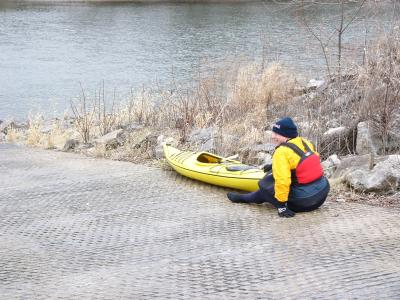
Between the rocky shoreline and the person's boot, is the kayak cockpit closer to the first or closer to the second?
the rocky shoreline

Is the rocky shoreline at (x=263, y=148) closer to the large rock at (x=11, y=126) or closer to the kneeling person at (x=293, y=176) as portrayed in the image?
the kneeling person at (x=293, y=176)

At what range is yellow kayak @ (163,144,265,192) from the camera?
539 centimetres

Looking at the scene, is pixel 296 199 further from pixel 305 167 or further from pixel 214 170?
pixel 214 170

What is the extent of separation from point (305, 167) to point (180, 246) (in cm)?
113

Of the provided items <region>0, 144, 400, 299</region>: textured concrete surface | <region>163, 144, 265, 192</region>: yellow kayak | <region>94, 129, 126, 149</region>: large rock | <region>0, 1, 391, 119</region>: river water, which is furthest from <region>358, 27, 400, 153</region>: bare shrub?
<region>94, 129, 126, 149</region>: large rock

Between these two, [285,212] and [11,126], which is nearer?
[285,212]

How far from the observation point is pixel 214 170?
18.8ft

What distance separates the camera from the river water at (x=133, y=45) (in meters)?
14.4

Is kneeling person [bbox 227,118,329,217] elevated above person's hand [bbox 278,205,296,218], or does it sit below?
above

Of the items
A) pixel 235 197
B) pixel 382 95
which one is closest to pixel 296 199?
pixel 235 197

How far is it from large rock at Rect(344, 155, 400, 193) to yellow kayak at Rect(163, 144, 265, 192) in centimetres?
78

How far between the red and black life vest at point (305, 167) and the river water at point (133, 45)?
17.8 ft

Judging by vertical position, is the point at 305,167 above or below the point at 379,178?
above

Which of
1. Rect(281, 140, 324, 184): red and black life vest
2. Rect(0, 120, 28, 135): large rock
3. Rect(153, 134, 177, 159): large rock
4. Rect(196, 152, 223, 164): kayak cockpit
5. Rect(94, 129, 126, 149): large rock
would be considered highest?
Rect(281, 140, 324, 184): red and black life vest
